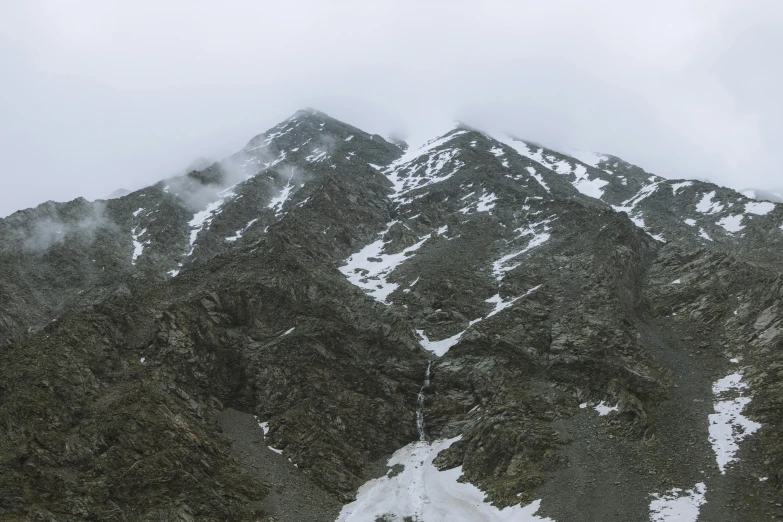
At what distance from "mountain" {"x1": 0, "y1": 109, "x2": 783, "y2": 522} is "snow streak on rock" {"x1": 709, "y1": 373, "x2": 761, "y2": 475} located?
17cm

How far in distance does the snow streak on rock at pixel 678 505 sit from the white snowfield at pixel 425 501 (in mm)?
6223

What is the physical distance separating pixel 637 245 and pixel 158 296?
60594 mm

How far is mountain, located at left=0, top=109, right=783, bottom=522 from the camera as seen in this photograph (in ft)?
101

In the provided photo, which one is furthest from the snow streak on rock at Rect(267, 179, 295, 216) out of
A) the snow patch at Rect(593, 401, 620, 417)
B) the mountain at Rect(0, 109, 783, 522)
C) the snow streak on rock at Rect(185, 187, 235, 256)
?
the snow patch at Rect(593, 401, 620, 417)

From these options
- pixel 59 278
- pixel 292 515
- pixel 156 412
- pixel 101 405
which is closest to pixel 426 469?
pixel 292 515

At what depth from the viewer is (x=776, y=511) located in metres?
24.4

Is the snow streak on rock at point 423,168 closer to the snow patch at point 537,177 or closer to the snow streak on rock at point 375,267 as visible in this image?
the snow patch at point 537,177

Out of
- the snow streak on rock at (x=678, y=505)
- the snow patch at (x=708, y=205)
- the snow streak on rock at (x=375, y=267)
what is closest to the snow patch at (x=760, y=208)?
the snow patch at (x=708, y=205)

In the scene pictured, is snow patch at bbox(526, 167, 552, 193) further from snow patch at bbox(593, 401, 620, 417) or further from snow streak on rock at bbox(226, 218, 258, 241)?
snow patch at bbox(593, 401, 620, 417)

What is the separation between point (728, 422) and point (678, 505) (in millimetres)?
8490

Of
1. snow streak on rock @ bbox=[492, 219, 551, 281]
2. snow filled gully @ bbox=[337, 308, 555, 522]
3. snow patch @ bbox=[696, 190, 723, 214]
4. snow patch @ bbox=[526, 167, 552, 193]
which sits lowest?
snow patch @ bbox=[696, 190, 723, 214]

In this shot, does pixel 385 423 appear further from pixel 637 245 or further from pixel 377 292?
pixel 637 245

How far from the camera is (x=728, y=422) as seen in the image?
105 feet

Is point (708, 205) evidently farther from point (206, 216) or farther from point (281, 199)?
point (206, 216)
